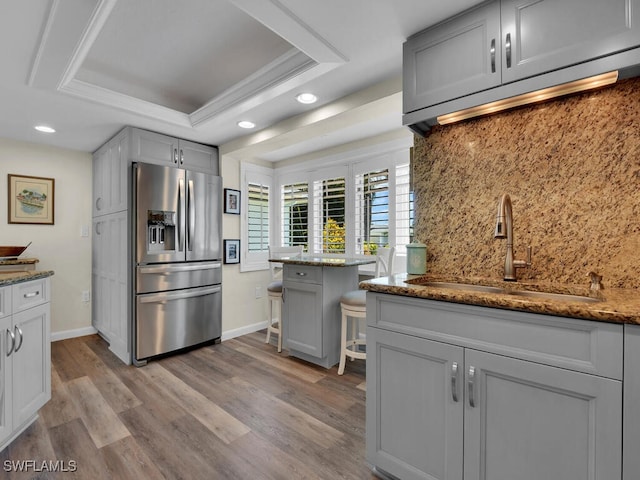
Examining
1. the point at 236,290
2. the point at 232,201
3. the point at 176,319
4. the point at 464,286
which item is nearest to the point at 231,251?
the point at 236,290

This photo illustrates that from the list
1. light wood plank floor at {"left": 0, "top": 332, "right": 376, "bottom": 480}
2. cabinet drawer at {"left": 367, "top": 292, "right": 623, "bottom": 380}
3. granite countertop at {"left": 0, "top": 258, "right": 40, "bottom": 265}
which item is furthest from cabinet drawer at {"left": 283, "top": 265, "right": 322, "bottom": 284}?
granite countertop at {"left": 0, "top": 258, "right": 40, "bottom": 265}

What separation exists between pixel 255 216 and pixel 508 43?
333 cm

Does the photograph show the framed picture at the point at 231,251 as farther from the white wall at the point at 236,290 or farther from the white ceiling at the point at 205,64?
the white ceiling at the point at 205,64

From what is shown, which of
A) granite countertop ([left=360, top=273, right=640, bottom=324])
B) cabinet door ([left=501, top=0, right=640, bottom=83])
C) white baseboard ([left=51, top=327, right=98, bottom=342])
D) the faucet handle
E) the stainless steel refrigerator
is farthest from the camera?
white baseboard ([left=51, top=327, right=98, bottom=342])

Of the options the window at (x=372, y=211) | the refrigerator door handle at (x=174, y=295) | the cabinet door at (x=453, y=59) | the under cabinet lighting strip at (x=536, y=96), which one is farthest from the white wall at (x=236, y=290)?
the under cabinet lighting strip at (x=536, y=96)

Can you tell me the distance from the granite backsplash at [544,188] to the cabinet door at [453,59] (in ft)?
1.20

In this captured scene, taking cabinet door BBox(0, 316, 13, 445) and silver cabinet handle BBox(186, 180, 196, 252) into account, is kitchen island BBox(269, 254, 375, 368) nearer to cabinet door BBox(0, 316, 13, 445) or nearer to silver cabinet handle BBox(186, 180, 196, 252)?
silver cabinet handle BBox(186, 180, 196, 252)

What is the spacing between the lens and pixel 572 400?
104 cm

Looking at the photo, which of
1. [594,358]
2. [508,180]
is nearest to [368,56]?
[508,180]

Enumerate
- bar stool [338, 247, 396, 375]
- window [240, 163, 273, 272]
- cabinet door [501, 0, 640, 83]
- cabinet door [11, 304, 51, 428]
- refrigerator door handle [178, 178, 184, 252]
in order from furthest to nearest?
window [240, 163, 273, 272], refrigerator door handle [178, 178, 184, 252], bar stool [338, 247, 396, 375], cabinet door [11, 304, 51, 428], cabinet door [501, 0, 640, 83]

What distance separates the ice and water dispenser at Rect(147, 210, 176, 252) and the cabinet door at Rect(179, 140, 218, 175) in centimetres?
63

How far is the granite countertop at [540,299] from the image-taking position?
969 millimetres

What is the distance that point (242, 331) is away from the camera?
3.92 m

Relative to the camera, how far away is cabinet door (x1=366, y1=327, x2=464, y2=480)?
128 cm
